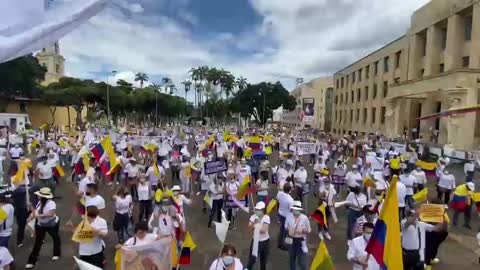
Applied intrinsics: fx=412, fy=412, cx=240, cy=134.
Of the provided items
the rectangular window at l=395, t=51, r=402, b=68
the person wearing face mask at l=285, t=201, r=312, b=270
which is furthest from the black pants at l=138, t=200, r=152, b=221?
the rectangular window at l=395, t=51, r=402, b=68

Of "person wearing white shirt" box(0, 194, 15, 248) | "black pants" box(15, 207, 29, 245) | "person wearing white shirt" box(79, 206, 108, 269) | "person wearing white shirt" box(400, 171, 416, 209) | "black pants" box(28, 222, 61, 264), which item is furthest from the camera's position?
"person wearing white shirt" box(400, 171, 416, 209)

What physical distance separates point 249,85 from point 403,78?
39.0m

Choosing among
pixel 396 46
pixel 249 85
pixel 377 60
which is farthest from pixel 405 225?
pixel 249 85

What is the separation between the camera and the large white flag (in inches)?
81.0

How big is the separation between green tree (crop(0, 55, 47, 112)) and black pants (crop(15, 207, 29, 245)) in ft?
145

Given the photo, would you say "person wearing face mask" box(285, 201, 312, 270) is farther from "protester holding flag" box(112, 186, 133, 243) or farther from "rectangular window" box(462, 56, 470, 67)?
"rectangular window" box(462, 56, 470, 67)

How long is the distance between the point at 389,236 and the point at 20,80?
5431 centimetres

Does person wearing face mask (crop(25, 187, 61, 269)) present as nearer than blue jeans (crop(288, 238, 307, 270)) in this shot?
No

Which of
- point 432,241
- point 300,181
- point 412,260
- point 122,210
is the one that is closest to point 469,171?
point 300,181

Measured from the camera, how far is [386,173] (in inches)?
580

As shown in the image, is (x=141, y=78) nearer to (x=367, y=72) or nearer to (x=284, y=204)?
(x=367, y=72)

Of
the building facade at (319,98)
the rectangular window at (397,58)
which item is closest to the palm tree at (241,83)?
the building facade at (319,98)

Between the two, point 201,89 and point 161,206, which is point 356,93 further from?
point 161,206

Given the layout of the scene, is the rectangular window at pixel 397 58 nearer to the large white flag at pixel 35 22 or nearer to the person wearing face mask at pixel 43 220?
the person wearing face mask at pixel 43 220
